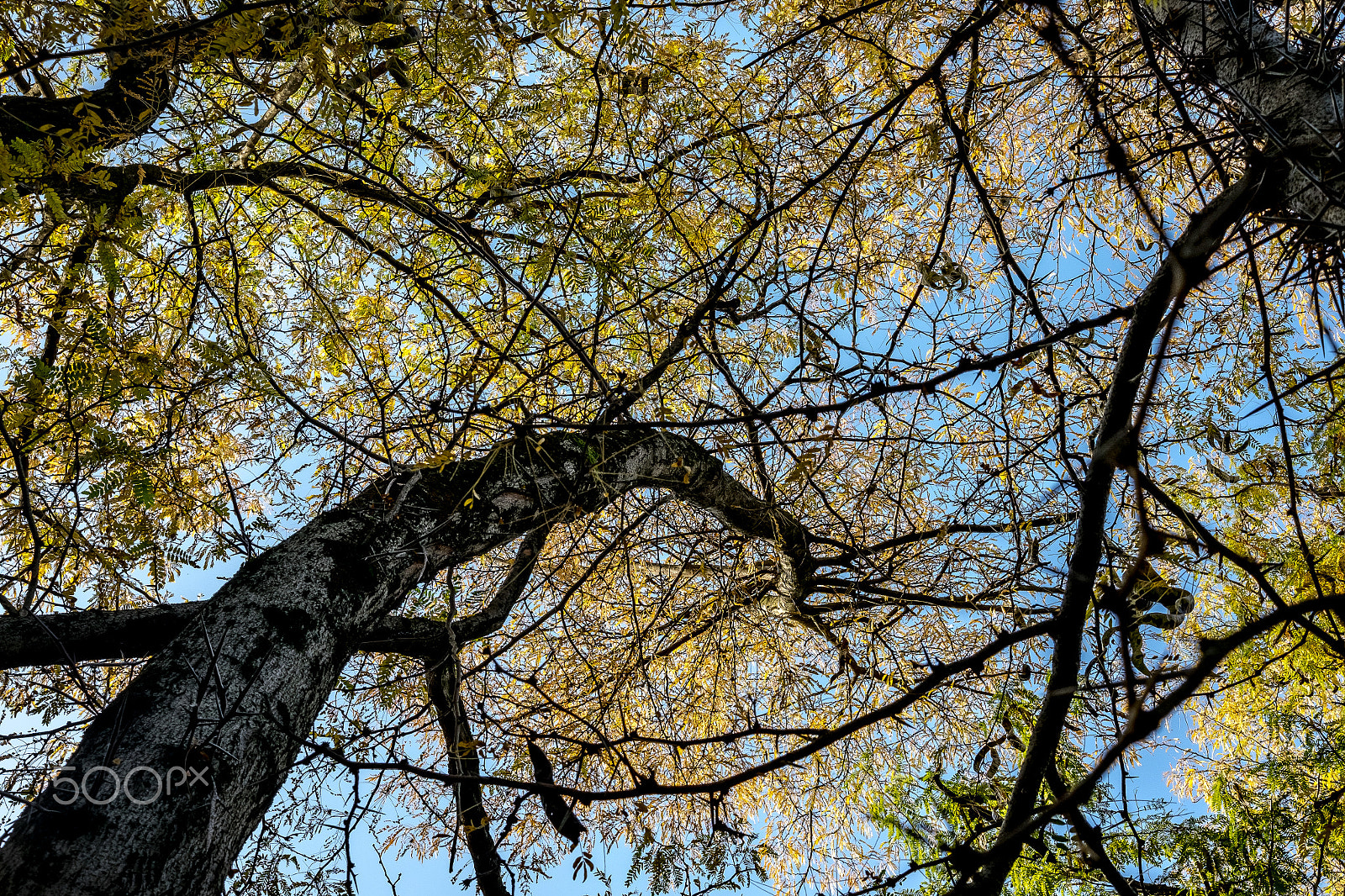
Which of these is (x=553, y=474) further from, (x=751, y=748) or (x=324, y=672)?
(x=751, y=748)

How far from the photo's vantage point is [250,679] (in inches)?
57.2

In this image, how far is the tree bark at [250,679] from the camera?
1142 millimetres

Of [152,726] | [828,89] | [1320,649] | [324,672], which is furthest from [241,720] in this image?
[1320,649]

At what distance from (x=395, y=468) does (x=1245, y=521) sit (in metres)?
3.24

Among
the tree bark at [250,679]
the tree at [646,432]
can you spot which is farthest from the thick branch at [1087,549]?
the tree bark at [250,679]

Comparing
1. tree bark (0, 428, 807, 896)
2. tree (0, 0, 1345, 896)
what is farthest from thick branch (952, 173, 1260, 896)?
tree bark (0, 428, 807, 896)

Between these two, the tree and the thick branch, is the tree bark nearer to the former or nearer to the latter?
the tree

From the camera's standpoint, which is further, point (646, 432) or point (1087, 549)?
point (646, 432)

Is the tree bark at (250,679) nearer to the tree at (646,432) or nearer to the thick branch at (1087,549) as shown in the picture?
the tree at (646,432)

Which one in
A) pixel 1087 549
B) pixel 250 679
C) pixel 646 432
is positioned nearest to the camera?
pixel 1087 549

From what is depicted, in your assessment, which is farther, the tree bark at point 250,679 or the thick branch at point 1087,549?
the tree bark at point 250,679

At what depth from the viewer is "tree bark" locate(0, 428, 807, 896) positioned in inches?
44.9

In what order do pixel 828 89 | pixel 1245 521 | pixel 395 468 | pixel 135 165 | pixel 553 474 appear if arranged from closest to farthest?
pixel 395 468
pixel 135 165
pixel 553 474
pixel 828 89
pixel 1245 521

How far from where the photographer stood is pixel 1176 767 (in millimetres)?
4020
